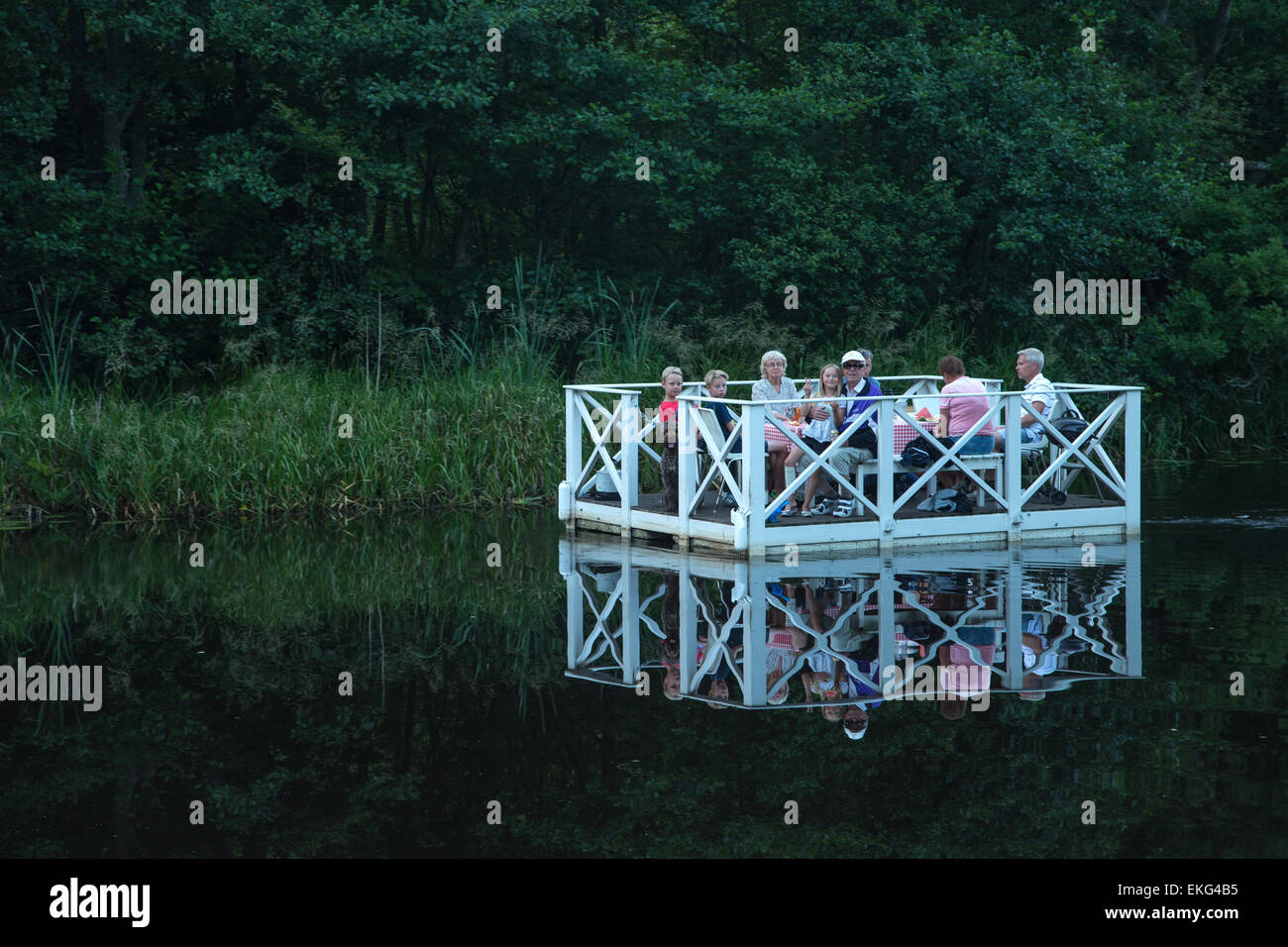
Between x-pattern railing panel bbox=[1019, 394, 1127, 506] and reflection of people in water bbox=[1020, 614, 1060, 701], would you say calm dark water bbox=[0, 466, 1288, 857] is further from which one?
x-pattern railing panel bbox=[1019, 394, 1127, 506]

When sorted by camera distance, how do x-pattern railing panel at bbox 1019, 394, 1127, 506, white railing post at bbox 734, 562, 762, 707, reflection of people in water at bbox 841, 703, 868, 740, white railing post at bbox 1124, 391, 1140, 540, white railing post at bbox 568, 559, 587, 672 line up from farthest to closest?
white railing post at bbox 1124, 391, 1140, 540 → x-pattern railing panel at bbox 1019, 394, 1127, 506 → white railing post at bbox 568, 559, 587, 672 → white railing post at bbox 734, 562, 762, 707 → reflection of people in water at bbox 841, 703, 868, 740

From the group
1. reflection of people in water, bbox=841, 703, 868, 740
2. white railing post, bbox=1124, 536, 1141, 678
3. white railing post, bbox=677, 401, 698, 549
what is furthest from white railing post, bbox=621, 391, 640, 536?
reflection of people in water, bbox=841, 703, 868, 740

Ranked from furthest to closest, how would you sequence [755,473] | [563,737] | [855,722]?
[755,473] < [855,722] < [563,737]

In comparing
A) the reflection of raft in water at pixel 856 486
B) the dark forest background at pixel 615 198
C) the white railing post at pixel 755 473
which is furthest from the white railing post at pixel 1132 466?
the dark forest background at pixel 615 198

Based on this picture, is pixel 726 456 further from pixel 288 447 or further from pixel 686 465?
pixel 288 447

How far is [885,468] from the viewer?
12734 millimetres

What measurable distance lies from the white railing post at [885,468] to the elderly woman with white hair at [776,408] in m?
0.68

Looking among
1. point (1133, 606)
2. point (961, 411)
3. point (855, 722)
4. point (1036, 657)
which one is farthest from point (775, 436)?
point (855, 722)

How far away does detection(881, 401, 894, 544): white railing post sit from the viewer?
12.6 meters

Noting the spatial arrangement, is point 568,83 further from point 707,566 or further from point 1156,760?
point 1156,760

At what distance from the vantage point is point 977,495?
13.8 metres

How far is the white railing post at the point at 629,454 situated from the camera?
45.1 ft

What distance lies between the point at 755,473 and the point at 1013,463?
2368 millimetres

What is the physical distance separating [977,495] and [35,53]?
39.0 feet
